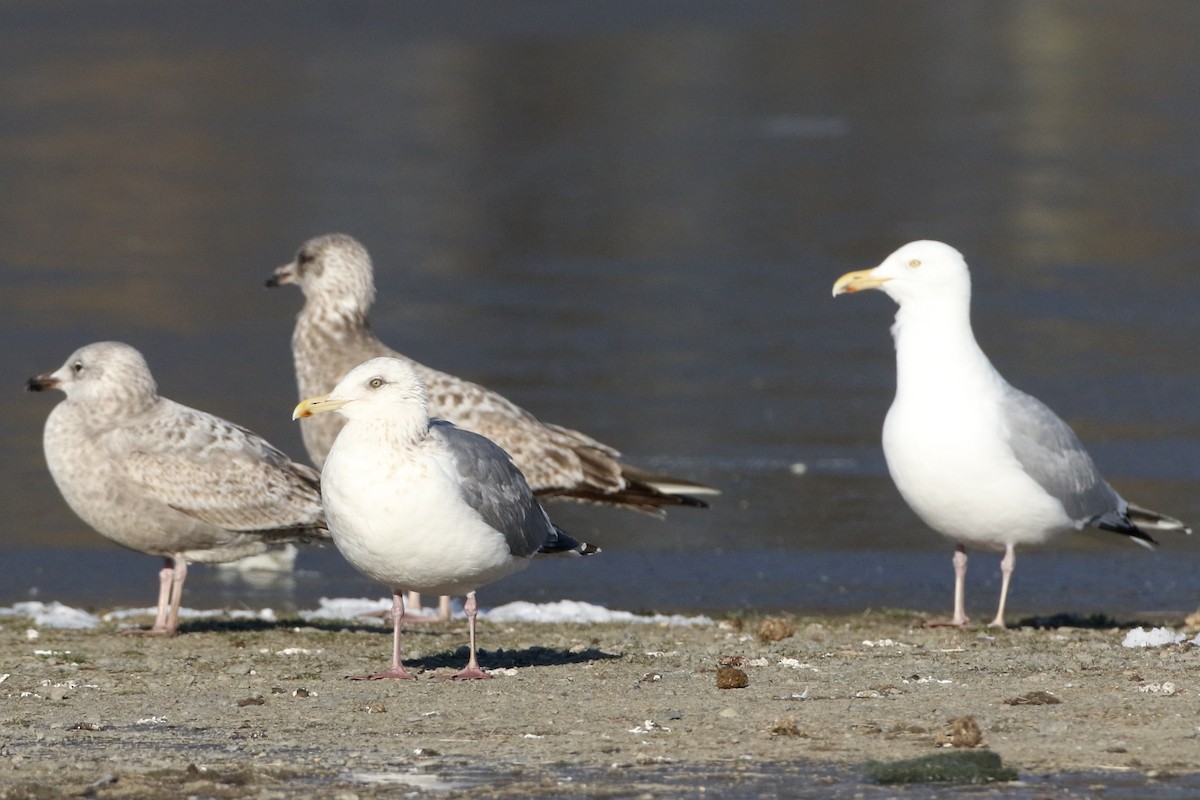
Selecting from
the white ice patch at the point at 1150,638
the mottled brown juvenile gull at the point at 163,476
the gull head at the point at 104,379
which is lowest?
the white ice patch at the point at 1150,638

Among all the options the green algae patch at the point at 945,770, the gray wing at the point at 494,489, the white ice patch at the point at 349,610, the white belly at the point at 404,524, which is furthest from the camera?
the white ice patch at the point at 349,610

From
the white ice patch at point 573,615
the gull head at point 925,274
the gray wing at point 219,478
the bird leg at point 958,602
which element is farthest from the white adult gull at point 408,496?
the gull head at point 925,274

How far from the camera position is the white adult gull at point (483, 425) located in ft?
35.1

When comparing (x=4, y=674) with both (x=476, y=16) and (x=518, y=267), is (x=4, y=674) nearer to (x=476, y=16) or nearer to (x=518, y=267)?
(x=518, y=267)

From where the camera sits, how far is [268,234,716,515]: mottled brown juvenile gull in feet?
35.1

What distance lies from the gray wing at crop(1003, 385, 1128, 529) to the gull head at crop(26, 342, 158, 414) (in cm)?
387

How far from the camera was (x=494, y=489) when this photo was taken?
25.3 feet

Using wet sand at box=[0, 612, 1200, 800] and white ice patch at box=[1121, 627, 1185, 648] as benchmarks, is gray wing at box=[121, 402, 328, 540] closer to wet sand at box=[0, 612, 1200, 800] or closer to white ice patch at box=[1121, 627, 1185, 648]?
wet sand at box=[0, 612, 1200, 800]

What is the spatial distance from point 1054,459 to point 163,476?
3.93 m

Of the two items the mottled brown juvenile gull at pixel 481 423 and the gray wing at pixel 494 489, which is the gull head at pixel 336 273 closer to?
the mottled brown juvenile gull at pixel 481 423

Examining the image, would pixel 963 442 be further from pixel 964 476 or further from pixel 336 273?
pixel 336 273

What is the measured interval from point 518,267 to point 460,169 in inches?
253

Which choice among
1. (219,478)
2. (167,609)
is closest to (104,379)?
(219,478)

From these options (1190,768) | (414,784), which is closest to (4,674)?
(414,784)
